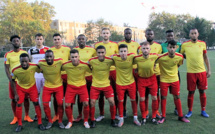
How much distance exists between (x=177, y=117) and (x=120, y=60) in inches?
77.0

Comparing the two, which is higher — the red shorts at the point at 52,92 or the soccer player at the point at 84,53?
the soccer player at the point at 84,53

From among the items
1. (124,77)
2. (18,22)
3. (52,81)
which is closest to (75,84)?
(52,81)

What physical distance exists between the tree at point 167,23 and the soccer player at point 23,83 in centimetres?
5053

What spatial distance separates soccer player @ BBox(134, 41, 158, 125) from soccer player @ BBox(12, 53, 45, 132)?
86.8 inches

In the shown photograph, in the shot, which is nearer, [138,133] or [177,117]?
[138,133]

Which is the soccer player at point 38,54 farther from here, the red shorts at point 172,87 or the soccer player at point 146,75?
the red shorts at point 172,87

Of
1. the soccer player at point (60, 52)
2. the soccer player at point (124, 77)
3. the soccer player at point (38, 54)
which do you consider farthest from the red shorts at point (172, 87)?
the soccer player at point (38, 54)

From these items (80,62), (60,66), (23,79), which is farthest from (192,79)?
(23,79)

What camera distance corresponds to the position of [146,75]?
13.9ft

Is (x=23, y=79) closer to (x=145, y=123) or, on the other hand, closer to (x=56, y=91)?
(x=56, y=91)

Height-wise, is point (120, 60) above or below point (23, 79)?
above

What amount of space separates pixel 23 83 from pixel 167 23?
170ft

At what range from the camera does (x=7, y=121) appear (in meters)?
4.65

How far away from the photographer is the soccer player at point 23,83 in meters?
4.06
